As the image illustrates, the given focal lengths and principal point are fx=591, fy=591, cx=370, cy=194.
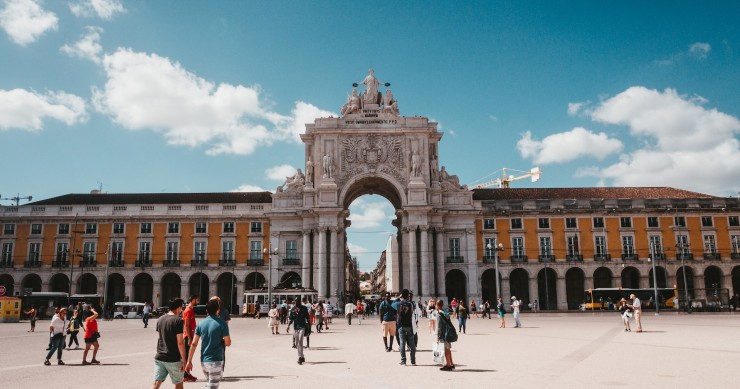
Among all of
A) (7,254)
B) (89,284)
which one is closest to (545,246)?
(89,284)

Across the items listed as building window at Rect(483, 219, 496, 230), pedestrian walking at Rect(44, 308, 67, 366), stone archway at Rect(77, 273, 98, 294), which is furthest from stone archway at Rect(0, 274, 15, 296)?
pedestrian walking at Rect(44, 308, 67, 366)

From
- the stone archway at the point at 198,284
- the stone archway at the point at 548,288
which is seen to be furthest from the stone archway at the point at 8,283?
the stone archway at the point at 548,288

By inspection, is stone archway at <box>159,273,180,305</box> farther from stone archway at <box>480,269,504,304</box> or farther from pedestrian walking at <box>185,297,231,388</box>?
pedestrian walking at <box>185,297,231,388</box>

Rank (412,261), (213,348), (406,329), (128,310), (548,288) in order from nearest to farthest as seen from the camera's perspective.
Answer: (213,348) → (406,329) → (128,310) → (412,261) → (548,288)

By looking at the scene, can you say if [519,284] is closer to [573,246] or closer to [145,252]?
[573,246]

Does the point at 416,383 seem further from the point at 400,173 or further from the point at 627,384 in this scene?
the point at 400,173

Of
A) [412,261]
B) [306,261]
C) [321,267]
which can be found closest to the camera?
[321,267]

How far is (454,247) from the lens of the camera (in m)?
→ 67.1

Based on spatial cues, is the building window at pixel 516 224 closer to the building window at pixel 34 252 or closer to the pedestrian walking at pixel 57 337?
the building window at pixel 34 252

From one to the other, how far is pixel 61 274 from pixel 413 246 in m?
39.7

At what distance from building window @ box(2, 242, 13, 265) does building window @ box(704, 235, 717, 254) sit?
78.8m

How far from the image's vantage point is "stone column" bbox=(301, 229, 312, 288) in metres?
63.9

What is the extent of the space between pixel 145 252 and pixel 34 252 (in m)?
12.5

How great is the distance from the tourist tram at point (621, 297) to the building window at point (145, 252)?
48271 mm
